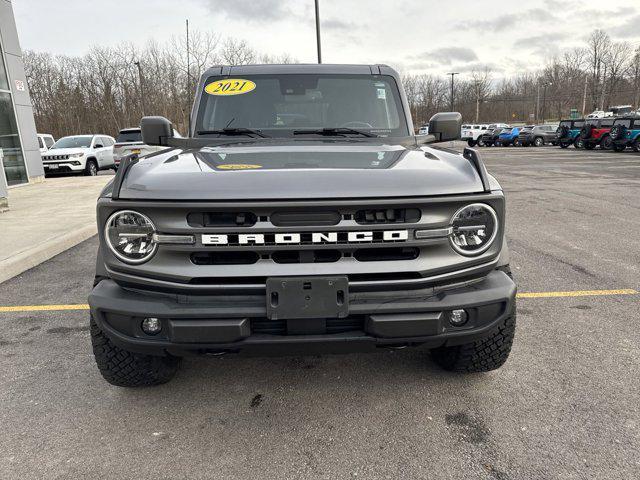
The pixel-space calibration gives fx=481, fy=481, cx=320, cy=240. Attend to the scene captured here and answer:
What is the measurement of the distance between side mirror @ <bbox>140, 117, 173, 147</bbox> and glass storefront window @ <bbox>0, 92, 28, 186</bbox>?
1283 cm

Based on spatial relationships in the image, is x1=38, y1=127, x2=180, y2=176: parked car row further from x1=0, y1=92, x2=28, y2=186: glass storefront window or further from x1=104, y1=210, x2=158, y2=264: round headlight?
x1=104, y1=210, x2=158, y2=264: round headlight

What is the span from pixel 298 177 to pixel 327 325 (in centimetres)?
67

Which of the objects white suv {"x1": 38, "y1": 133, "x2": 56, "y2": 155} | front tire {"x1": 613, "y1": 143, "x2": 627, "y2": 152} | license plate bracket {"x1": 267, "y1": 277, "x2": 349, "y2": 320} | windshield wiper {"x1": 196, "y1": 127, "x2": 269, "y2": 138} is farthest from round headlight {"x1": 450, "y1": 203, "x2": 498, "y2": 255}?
front tire {"x1": 613, "y1": 143, "x2": 627, "y2": 152}

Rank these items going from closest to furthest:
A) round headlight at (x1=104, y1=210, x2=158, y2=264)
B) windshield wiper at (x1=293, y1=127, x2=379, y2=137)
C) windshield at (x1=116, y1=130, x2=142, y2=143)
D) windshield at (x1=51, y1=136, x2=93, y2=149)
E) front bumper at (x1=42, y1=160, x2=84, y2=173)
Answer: round headlight at (x1=104, y1=210, x2=158, y2=264)
windshield wiper at (x1=293, y1=127, x2=379, y2=137)
windshield at (x1=116, y1=130, x2=142, y2=143)
front bumper at (x1=42, y1=160, x2=84, y2=173)
windshield at (x1=51, y1=136, x2=93, y2=149)

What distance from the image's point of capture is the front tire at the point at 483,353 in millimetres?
2570

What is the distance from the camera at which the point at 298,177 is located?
7.00 ft

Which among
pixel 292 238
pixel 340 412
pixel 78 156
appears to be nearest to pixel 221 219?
pixel 292 238

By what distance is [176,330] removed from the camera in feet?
6.82

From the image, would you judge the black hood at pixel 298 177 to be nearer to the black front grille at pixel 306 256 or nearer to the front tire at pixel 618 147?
the black front grille at pixel 306 256

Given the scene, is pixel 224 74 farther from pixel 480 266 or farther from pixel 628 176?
pixel 628 176

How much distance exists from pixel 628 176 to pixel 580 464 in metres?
15.0

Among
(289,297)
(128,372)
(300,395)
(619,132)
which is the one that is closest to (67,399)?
(128,372)

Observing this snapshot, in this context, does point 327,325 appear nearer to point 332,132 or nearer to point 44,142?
point 332,132

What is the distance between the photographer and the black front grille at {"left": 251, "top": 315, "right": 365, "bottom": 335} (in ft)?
6.98
